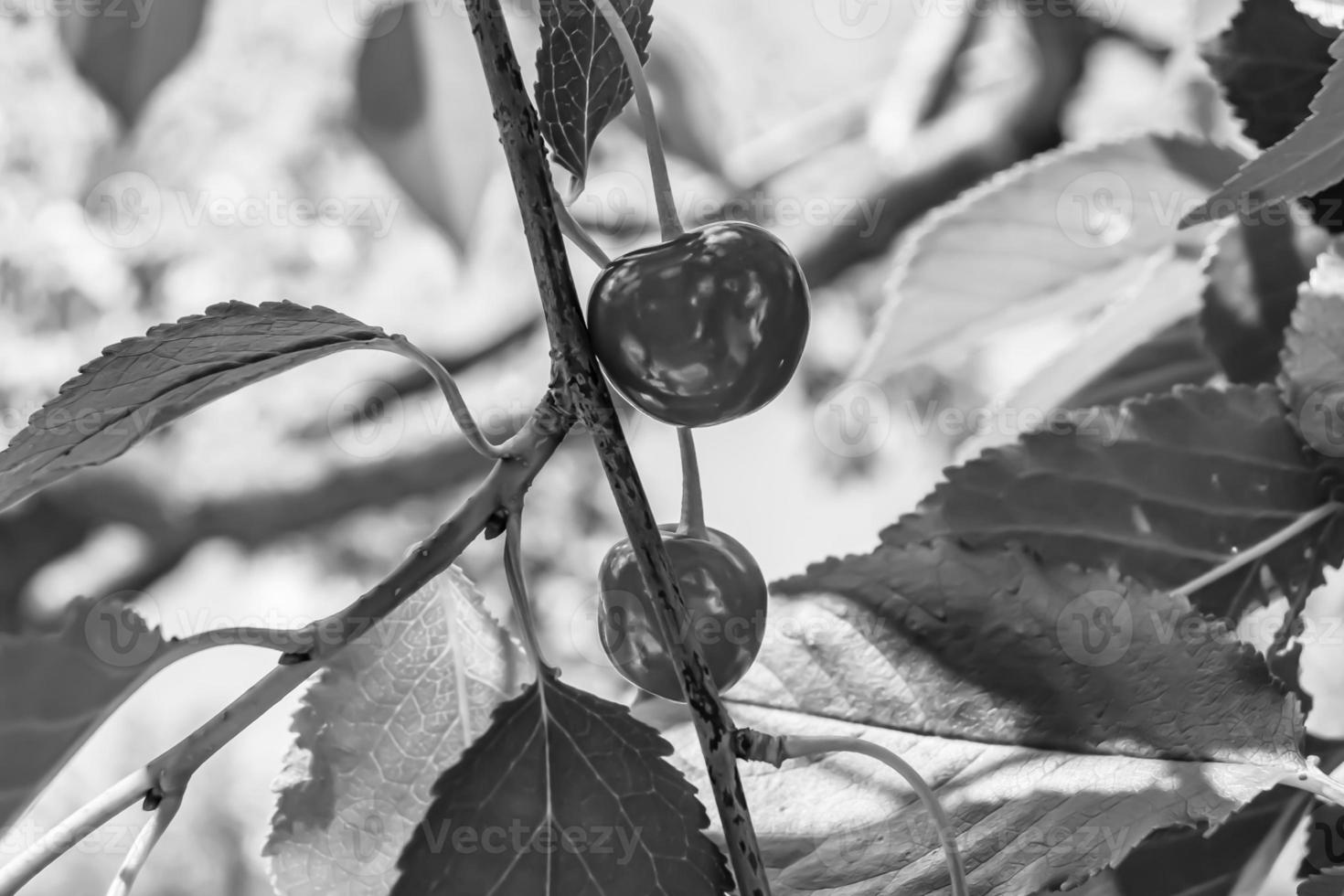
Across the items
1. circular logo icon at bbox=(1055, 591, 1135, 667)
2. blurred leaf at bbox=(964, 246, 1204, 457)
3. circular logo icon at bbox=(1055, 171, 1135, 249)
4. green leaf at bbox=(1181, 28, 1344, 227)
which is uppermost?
circular logo icon at bbox=(1055, 171, 1135, 249)

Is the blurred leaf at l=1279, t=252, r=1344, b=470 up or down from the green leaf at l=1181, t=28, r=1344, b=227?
down

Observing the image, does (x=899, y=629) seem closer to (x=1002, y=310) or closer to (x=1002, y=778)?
(x=1002, y=778)

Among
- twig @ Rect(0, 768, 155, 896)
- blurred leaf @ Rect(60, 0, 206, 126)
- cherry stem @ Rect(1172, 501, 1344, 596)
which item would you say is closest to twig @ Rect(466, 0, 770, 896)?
twig @ Rect(0, 768, 155, 896)

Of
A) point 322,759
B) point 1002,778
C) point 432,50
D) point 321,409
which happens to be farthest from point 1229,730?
point 321,409

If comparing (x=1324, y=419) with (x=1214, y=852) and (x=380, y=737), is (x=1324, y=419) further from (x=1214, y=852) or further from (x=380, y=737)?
(x=380, y=737)

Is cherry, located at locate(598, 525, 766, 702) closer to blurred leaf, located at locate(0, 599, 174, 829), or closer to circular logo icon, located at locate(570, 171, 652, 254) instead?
blurred leaf, located at locate(0, 599, 174, 829)
